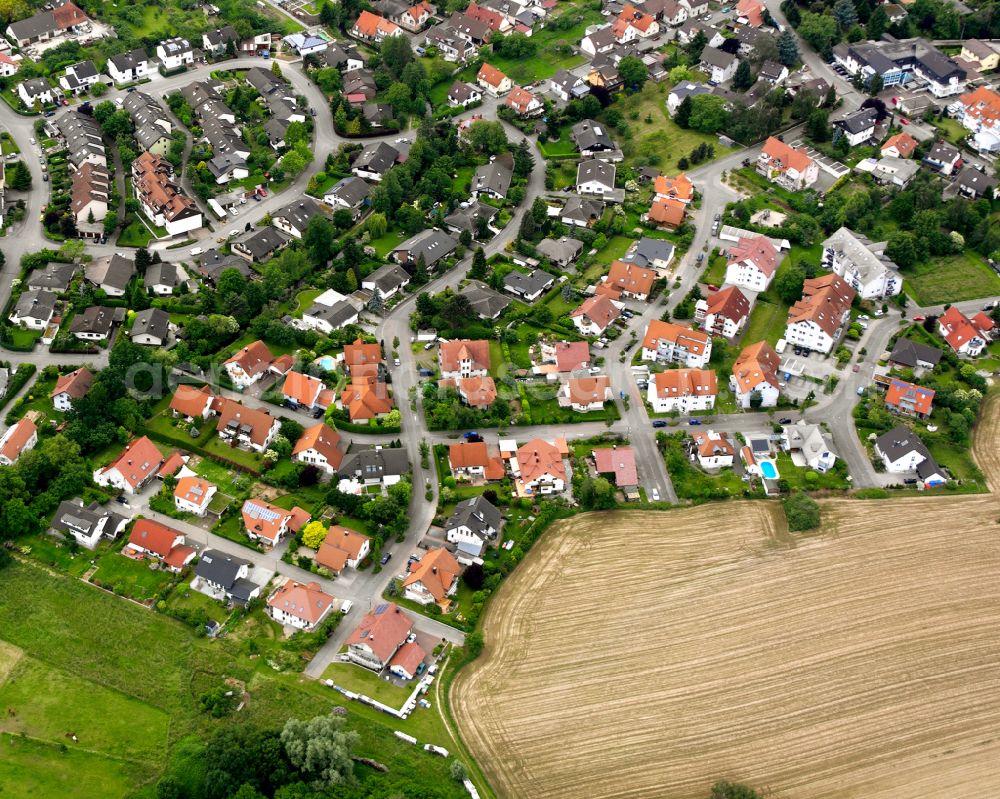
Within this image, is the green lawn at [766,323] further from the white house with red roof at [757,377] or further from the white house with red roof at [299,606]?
the white house with red roof at [299,606]

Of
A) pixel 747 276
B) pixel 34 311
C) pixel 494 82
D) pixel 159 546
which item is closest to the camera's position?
pixel 159 546

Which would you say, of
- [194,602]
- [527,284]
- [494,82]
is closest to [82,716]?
[194,602]

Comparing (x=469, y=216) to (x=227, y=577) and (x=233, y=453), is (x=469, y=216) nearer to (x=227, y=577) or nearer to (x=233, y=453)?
(x=233, y=453)

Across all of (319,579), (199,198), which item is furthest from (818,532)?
(199,198)

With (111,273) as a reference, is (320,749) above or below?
Answer: below

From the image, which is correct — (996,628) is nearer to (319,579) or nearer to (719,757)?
(719,757)
